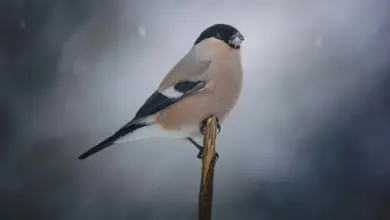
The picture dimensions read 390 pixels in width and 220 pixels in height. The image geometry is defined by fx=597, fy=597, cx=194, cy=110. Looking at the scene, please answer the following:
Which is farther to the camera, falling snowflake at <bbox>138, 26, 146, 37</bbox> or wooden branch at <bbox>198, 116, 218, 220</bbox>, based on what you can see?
falling snowflake at <bbox>138, 26, 146, 37</bbox>

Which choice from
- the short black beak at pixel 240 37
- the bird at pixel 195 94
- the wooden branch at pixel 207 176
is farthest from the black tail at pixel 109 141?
the short black beak at pixel 240 37

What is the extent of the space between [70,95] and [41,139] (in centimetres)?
13

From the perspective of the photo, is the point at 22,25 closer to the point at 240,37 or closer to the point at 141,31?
the point at 141,31

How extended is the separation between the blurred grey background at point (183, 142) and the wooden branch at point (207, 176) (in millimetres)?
131

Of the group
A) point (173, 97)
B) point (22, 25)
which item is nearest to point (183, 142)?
point (173, 97)

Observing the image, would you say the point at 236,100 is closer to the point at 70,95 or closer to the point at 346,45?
the point at 346,45

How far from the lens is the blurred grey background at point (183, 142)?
1.51 meters

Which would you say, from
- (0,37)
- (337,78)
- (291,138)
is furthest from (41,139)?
(337,78)

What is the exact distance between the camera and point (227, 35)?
1.53 m

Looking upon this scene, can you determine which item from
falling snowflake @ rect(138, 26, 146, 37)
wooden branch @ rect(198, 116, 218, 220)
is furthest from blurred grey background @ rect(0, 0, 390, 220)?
wooden branch @ rect(198, 116, 218, 220)

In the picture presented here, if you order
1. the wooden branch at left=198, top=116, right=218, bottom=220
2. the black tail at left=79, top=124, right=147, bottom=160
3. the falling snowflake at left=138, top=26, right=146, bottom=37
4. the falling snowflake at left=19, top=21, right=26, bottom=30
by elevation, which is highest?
the falling snowflake at left=138, top=26, right=146, bottom=37

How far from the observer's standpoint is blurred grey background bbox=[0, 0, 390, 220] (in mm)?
1514

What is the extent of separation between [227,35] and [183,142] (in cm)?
30

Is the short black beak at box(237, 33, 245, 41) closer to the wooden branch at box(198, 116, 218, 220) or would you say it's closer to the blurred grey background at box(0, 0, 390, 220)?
→ the blurred grey background at box(0, 0, 390, 220)
